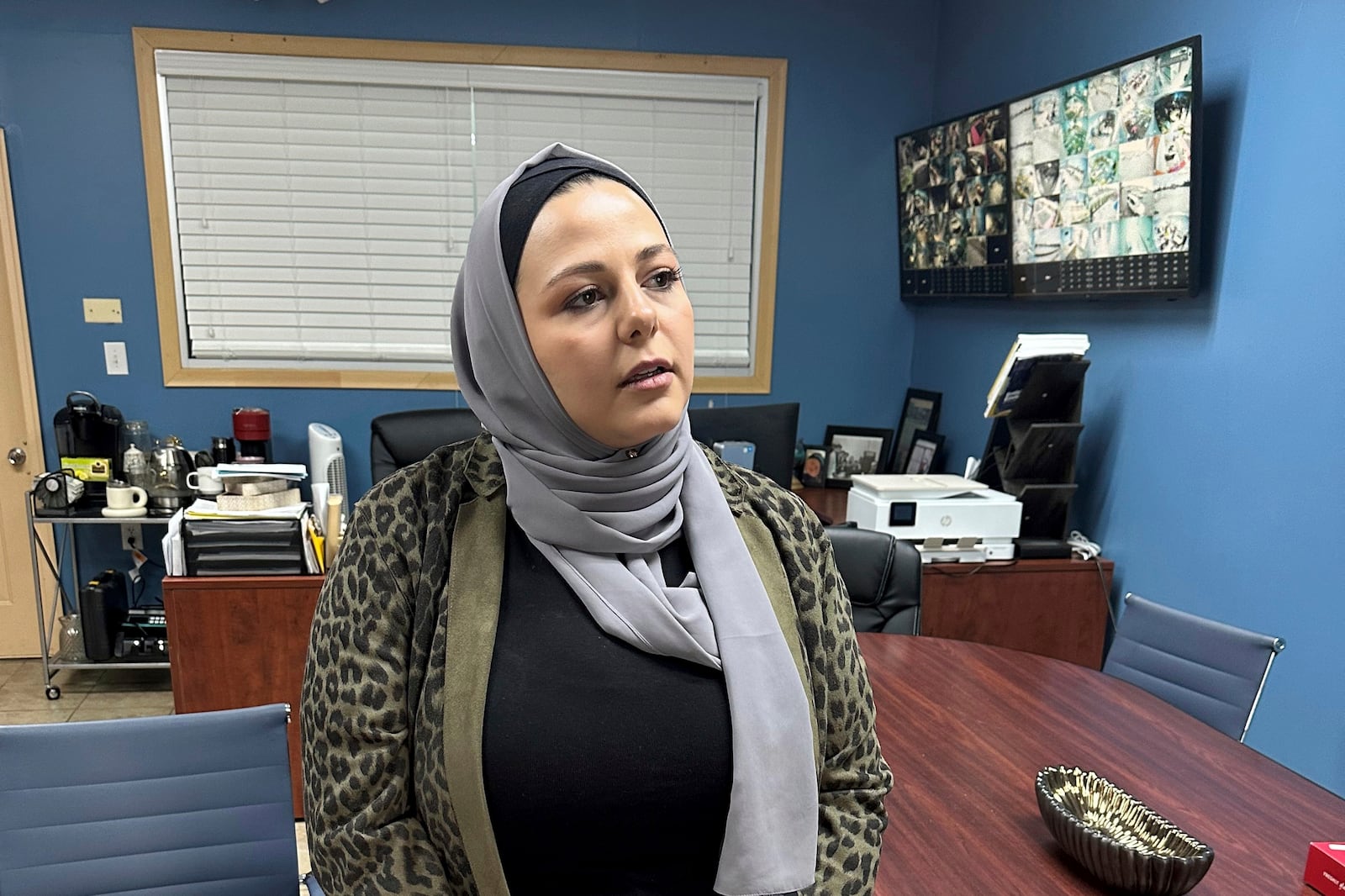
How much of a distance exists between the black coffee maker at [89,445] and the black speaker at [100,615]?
33cm

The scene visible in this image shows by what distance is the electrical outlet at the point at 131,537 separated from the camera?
3.49 meters

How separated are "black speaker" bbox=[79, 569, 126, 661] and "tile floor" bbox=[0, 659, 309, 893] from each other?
6.5 inches

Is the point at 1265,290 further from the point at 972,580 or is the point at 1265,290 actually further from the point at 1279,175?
the point at 972,580

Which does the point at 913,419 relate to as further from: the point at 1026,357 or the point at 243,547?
the point at 243,547

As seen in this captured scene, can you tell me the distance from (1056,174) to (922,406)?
1.31 meters

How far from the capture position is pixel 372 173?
3.44 m

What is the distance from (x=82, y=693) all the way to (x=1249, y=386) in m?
4.07

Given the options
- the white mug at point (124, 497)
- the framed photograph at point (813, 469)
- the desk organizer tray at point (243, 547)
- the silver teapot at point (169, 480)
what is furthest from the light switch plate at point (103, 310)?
the framed photograph at point (813, 469)

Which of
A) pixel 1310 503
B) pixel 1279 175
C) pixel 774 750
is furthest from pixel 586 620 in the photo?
pixel 1279 175

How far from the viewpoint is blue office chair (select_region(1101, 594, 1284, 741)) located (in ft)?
5.67

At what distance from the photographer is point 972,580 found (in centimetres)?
260

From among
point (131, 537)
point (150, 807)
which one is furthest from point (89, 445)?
point (150, 807)

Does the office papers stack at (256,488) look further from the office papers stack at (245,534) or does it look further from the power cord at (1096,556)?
the power cord at (1096,556)

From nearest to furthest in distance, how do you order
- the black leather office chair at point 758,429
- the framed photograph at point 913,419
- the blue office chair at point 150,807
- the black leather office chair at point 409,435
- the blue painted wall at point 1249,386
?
the blue office chair at point 150,807 → the blue painted wall at point 1249,386 → the black leather office chair at point 758,429 → the black leather office chair at point 409,435 → the framed photograph at point 913,419
